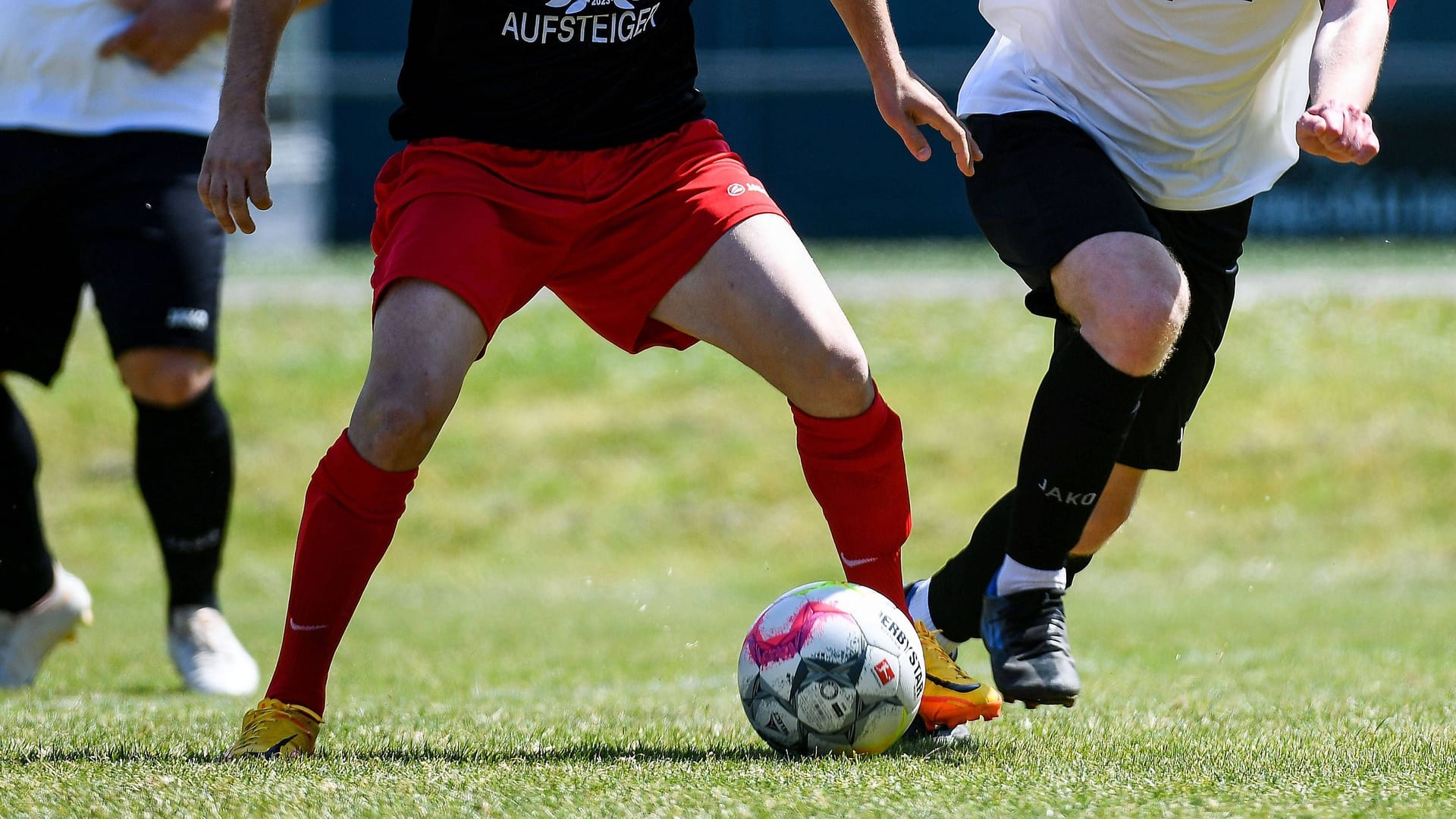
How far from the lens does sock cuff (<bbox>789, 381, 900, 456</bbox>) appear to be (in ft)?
12.0

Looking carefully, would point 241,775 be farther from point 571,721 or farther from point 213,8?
point 213,8

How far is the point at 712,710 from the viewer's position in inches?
174

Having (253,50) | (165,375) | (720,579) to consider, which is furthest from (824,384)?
(720,579)

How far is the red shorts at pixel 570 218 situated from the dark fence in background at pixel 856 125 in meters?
11.8

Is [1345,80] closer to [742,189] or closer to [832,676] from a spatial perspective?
[742,189]

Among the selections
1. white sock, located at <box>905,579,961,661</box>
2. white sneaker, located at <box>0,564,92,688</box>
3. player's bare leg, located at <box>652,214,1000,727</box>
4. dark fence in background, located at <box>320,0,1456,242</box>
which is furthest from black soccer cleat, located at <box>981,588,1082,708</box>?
dark fence in background, located at <box>320,0,1456,242</box>

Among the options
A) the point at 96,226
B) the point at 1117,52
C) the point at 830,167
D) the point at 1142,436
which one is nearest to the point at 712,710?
the point at 1142,436

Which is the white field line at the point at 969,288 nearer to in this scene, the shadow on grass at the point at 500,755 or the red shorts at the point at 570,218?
the red shorts at the point at 570,218

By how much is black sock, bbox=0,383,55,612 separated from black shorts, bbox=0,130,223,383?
27 centimetres

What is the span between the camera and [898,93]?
12.3 ft

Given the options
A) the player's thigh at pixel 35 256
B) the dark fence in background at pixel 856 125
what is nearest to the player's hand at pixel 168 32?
the player's thigh at pixel 35 256

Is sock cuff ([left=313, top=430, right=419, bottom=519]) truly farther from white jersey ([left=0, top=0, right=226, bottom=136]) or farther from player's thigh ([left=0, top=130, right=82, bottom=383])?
white jersey ([left=0, top=0, right=226, bottom=136])

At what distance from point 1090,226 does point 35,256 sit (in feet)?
10.2

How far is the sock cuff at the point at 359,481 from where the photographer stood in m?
3.43
